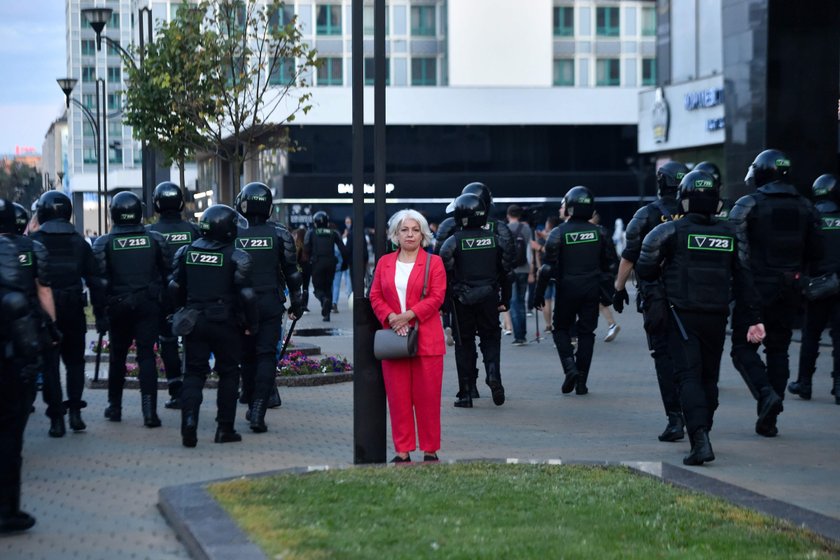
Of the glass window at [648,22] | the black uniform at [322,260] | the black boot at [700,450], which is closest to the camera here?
the black boot at [700,450]

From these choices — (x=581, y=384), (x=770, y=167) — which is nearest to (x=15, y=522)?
(x=770, y=167)

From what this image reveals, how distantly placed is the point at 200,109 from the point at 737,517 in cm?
1354

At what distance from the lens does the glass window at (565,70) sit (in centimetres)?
7650

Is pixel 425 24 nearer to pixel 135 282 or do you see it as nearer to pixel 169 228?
pixel 169 228

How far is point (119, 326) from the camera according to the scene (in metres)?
12.1

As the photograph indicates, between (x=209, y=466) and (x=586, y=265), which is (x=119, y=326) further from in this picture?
(x=586, y=265)

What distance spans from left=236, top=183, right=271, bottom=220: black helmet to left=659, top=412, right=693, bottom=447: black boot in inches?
144

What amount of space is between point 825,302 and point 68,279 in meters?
6.41

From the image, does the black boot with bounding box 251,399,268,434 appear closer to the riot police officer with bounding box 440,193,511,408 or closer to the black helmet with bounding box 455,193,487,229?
the riot police officer with bounding box 440,193,511,408

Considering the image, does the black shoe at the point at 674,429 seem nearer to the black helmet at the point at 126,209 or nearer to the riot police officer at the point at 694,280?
the riot police officer at the point at 694,280

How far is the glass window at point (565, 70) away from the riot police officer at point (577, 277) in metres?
63.4

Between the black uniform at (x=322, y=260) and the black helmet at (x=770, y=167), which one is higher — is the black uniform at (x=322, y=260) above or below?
below

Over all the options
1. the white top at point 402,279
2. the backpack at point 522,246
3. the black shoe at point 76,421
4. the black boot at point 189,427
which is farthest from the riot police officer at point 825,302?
the backpack at point 522,246

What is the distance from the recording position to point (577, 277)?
14055mm
